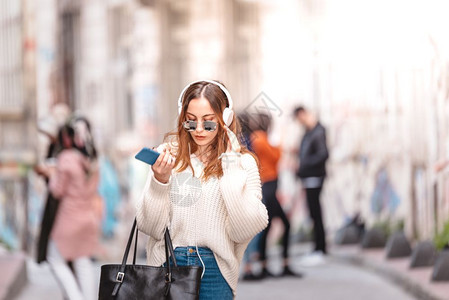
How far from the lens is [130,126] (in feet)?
51.2

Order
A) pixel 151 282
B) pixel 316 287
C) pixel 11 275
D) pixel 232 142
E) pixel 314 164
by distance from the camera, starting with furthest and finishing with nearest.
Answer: pixel 314 164 < pixel 316 287 < pixel 11 275 < pixel 232 142 < pixel 151 282

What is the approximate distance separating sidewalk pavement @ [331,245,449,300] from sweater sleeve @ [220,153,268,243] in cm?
336

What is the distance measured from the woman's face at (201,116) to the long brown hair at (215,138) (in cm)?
2

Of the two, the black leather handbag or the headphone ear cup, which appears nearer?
the black leather handbag

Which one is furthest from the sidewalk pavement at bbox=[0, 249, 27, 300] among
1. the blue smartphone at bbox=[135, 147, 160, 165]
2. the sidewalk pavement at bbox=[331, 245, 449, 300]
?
the blue smartphone at bbox=[135, 147, 160, 165]

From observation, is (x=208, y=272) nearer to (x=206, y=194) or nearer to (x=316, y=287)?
(x=206, y=194)

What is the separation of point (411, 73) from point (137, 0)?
623cm

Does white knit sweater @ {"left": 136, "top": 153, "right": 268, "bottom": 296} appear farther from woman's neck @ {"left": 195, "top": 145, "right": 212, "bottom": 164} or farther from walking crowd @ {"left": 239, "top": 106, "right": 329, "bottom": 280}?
walking crowd @ {"left": 239, "top": 106, "right": 329, "bottom": 280}

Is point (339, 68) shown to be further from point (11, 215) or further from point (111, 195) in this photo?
point (11, 215)

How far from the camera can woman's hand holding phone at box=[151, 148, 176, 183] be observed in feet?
13.0

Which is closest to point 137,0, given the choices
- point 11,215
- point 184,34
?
point 184,34

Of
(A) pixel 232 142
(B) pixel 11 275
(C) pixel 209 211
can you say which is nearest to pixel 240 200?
(C) pixel 209 211

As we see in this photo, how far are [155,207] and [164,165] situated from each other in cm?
23

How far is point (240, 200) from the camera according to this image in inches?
162
